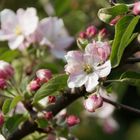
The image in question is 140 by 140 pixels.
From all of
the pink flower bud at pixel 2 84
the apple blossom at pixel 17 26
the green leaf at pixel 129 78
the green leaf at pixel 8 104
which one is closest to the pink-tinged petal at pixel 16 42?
the apple blossom at pixel 17 26

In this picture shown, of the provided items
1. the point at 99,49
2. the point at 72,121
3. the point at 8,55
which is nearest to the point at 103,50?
the point at 99,49

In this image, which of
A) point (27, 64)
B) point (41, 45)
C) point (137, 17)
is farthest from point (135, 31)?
point (27, 64)

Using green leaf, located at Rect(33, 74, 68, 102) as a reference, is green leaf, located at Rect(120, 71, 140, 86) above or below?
below

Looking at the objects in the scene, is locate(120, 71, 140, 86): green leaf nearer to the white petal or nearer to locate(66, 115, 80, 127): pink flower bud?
locate(66, 115, 80, 127): pink flower bud

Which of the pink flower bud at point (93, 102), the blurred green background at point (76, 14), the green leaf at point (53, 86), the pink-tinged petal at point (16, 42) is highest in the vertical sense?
the green leaf at point (53, 86)

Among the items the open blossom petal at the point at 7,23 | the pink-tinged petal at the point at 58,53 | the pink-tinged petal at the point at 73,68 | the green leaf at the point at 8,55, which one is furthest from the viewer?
the pink-tinged petal at the point at 58,53

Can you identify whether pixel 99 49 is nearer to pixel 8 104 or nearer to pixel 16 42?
pixel 8 104

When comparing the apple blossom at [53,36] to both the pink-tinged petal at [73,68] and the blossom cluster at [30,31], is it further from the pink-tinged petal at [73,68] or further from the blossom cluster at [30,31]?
the pink-tinged petal at [73,68]

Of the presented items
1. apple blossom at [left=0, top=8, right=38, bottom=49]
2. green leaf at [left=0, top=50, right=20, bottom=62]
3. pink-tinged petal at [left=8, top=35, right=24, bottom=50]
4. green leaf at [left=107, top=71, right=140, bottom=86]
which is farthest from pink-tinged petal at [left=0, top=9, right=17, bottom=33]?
green leaf at [left=107, top=71, right=140, bottom=86]
